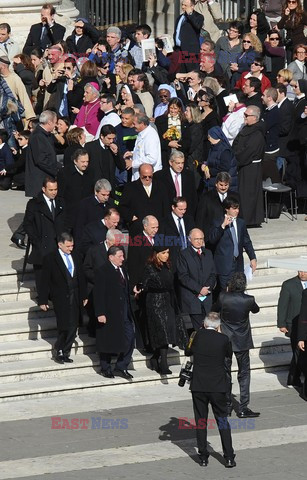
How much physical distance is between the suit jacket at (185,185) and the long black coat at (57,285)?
6.91 feet

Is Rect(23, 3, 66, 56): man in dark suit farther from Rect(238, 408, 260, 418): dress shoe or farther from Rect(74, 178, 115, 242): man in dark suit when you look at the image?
Rect(238, 408, 260, 418): dress shoe

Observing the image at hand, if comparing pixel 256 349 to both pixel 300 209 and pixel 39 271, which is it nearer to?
pixel 39 271

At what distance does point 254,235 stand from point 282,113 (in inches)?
70.0

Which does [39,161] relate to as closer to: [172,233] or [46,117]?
[46,117]

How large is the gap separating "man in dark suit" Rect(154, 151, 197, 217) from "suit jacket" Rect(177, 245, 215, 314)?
4.56 ft

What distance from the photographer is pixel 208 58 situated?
25.2m

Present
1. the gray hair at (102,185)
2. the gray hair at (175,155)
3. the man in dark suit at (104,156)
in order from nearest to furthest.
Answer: the gray hair at (102,185) → the gray hair at (175,155) → the man in dark suit at (104,156)

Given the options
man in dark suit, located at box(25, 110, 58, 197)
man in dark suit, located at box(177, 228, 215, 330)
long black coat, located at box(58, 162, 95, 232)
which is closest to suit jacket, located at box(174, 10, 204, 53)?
man in dark suit, located at box(25, 110, 58, 197)

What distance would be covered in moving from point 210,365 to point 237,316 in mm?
1721

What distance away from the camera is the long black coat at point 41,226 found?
2045 centimetres

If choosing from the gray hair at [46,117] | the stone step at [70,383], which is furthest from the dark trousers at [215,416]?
the gray hair at [46,117]

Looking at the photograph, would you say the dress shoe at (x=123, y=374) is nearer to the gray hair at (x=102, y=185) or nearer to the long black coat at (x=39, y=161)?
the gray hair at (x=102, y=185)

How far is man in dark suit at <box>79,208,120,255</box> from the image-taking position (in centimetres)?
2025

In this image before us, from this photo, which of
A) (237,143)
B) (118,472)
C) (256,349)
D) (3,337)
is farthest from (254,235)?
(118,472)
